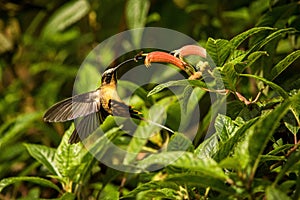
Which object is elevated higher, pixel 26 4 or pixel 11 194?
pixel 26 4

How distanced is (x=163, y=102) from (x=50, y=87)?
832 mm

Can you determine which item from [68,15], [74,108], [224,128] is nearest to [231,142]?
[224,128]

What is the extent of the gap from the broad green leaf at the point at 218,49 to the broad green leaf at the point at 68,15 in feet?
3.58

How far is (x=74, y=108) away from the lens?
3.07 ft

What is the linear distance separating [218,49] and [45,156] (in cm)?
59

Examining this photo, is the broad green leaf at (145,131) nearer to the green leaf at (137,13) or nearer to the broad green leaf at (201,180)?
the green leaf at (137,13)

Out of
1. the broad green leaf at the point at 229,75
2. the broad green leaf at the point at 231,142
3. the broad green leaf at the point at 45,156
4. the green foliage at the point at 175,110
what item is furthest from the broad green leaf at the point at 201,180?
the broad green leaf at the point at 45,156

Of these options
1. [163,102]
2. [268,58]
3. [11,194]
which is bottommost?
[11,194]

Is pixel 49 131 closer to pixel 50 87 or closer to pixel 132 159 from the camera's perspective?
pixel 50 87

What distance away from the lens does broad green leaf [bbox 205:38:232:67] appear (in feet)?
2.75

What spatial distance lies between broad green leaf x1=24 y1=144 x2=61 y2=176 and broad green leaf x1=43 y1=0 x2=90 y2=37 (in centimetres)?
74

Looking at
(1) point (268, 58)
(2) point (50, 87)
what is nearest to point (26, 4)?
(2) point (50, 87)

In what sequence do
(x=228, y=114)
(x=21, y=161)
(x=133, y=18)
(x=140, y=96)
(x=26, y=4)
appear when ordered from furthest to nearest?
1. (x=26, y=4)
2. (x=21, y=161)
3. (x=133, y=18)
4. (x=140, y=96)
5. (x=228, y=114)

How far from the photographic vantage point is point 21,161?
178cm
